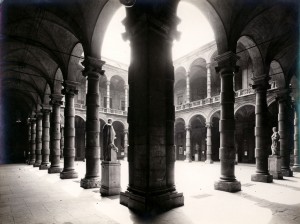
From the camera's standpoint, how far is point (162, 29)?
565 cm

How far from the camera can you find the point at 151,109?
5.33 metres

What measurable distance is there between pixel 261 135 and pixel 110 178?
7.27 meters

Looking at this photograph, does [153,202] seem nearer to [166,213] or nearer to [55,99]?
[166,213]

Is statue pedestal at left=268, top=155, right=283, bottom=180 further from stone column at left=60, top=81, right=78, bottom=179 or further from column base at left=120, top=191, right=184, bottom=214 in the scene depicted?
stone column at left=60, top=81, right=78, bottom=179

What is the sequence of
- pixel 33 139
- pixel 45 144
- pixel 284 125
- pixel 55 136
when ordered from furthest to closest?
pixel 33 139, pixel 45 144, pixel 55 136, pixel 284 125

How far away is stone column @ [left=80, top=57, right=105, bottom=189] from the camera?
28.7 ft

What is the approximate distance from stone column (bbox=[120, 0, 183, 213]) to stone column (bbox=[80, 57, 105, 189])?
3.18 meters

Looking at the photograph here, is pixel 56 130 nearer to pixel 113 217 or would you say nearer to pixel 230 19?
pixel 113 217

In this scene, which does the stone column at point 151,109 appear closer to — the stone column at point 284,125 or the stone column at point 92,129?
the stone column at point 92,129

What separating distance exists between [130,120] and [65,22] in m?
6.18

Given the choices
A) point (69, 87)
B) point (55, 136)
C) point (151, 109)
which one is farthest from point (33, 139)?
point (151, 109)

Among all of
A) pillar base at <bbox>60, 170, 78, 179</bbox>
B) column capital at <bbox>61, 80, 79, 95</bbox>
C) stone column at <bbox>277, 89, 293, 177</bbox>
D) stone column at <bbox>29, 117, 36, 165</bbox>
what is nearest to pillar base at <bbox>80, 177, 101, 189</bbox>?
pillar base at <bbox>60, 170, 78, 179</bbox>

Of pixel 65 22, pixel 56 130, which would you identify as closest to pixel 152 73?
pixel 65 22

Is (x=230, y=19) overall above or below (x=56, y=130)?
above
